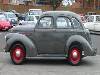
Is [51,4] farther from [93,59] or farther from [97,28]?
[93,59]

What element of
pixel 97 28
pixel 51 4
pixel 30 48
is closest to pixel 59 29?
pixel 30 48

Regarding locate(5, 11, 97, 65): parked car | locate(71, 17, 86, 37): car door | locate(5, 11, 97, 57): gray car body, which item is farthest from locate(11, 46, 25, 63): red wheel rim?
locate(71, 17, 86, 37): car door

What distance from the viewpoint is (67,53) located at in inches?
Result: 472

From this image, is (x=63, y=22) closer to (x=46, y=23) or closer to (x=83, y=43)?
(x=46, y=23)

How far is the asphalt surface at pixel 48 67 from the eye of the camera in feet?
34.7

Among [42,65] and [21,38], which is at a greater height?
[21,38]

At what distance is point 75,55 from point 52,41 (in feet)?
3.13

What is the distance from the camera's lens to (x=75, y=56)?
12.0 meters

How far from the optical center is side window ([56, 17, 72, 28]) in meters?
12.1

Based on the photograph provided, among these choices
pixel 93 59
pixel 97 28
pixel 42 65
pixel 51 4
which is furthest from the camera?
pixel 51 4

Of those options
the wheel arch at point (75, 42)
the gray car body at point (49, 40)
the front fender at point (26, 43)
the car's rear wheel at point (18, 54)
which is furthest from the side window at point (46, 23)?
the car's rear wheel at point (18, 54)

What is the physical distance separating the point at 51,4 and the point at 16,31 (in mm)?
54225

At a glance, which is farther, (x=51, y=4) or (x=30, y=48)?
(x=51, y=4)

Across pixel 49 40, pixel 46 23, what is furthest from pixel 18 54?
pixel 46 23
